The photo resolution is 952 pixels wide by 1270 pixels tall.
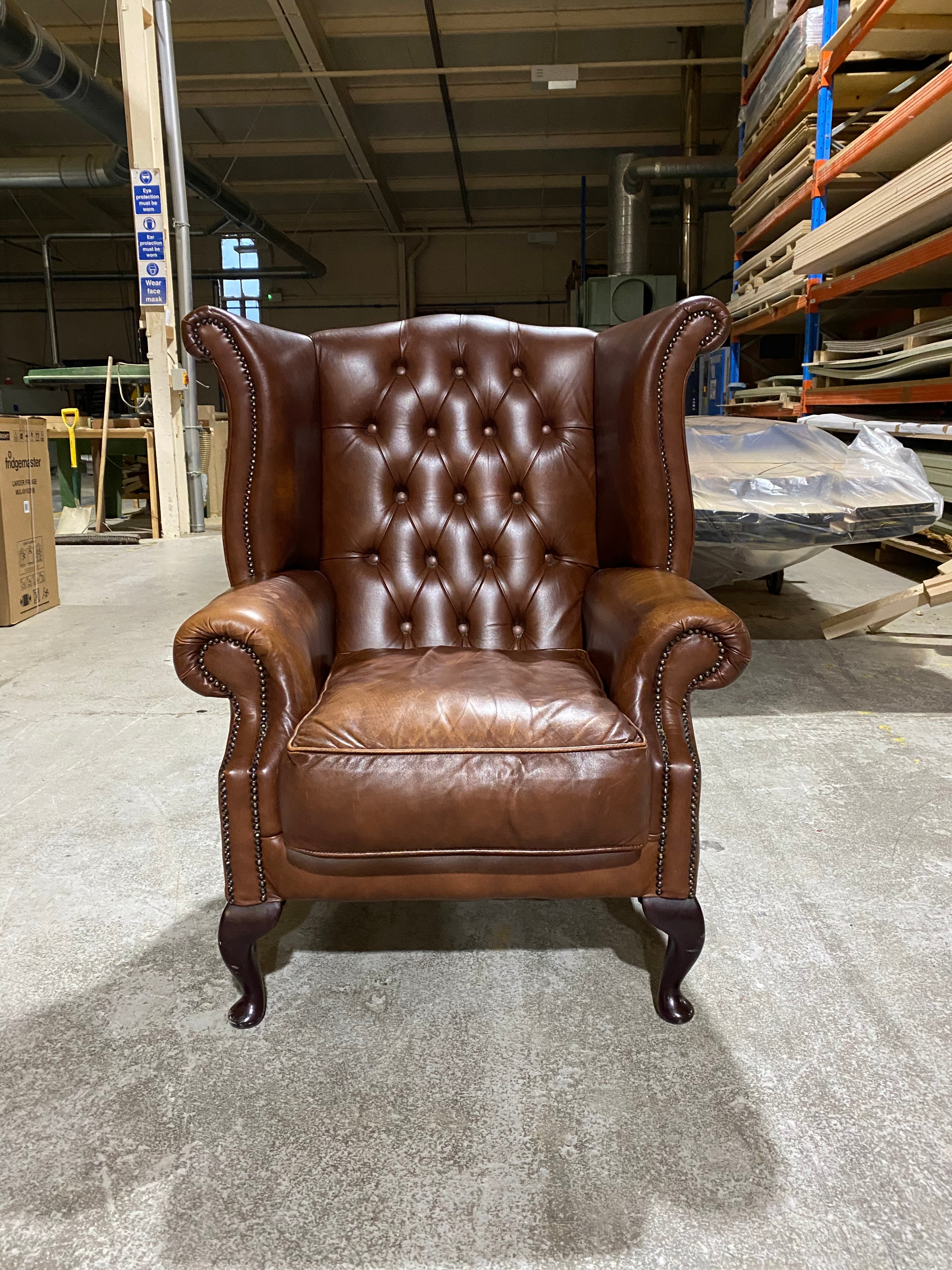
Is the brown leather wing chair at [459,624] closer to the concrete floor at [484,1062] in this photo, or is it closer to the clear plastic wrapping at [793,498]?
the concrete floor at [484,1062]

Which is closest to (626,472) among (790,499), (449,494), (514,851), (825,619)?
(449,494)

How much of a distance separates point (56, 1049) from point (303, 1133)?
39cm

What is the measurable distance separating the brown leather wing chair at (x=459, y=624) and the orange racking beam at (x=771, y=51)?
4421 mm

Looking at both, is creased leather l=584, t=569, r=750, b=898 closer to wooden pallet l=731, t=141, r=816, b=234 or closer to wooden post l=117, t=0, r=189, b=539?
wooden pallet l=731, t=141, r=816, b=234

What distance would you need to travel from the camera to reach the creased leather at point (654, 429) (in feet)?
4.52

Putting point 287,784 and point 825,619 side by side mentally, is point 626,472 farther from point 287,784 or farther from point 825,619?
point 825,619

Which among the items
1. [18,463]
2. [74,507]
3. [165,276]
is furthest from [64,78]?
[18,463]

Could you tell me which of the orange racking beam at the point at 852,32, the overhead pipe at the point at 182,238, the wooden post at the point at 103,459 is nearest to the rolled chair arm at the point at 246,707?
the orange racking beam at the point at 852,32

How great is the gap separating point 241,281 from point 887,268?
10.7 metres

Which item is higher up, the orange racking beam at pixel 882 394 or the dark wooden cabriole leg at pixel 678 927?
the orange racking beam at pixel 882 394

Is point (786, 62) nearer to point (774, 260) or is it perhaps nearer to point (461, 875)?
point (774, 260)

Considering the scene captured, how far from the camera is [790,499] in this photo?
2721 millimetres

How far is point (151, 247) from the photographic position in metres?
5.25

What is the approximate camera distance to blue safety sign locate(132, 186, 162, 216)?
5191mm
